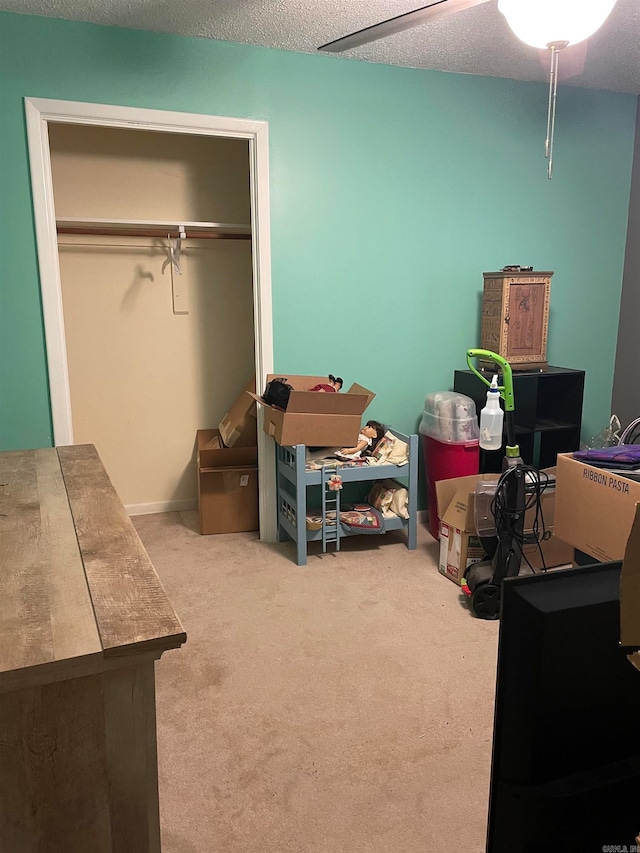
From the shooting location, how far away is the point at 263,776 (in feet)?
6.22

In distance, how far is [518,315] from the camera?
3.65 m

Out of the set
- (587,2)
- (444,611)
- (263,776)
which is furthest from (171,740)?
(587,2)

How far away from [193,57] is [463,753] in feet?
10.3

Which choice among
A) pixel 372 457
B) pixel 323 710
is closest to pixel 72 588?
pixel 323 710

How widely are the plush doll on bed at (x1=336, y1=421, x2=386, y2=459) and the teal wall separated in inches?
8.9

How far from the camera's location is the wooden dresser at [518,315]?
360cm

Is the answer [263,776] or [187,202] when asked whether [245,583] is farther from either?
[187,202]

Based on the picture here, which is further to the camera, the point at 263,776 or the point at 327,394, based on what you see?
the point at 327,394

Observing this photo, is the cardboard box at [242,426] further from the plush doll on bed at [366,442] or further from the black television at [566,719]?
the black television at [566,719]

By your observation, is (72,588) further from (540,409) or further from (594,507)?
(540,409)

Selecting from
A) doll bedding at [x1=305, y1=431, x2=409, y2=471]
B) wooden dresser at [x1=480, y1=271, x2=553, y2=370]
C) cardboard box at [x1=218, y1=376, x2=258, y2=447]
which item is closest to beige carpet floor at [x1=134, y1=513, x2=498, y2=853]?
doll bedding at [x1=305, y1=431, x2=409, y2=471]

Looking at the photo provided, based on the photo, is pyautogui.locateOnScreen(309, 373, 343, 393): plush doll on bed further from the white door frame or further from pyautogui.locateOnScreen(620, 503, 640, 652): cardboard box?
pyautogui.locateOnScreen(620, 503, 640, 652): cardboard box

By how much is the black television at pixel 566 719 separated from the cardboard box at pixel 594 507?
1.82 m

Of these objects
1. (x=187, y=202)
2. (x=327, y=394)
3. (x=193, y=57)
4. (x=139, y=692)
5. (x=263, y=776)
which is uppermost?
(x=193, y=57)
